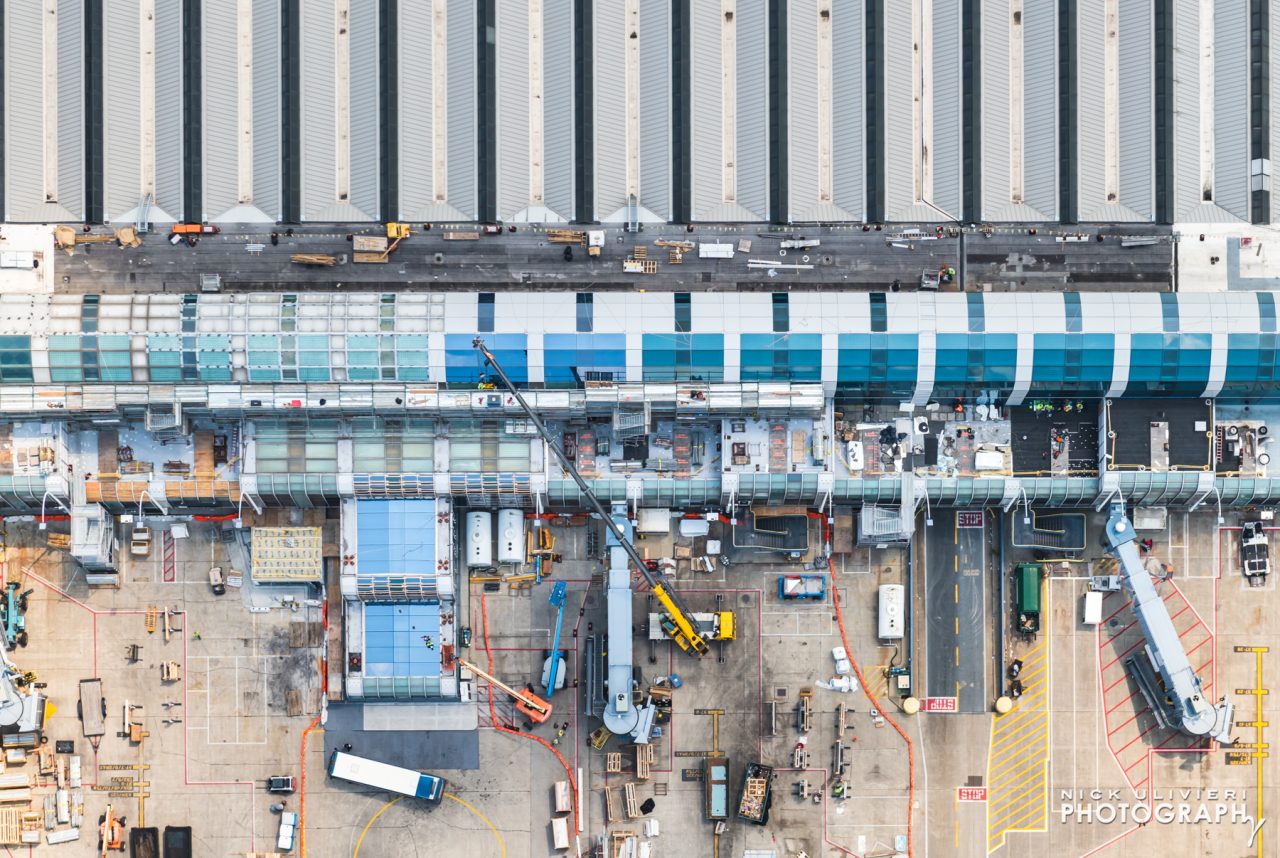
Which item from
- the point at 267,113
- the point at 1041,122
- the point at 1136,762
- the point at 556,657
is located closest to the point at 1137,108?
the point at 1041,122

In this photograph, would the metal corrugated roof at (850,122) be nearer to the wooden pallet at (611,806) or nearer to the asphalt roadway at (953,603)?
the asphalt roadway at (953,603)

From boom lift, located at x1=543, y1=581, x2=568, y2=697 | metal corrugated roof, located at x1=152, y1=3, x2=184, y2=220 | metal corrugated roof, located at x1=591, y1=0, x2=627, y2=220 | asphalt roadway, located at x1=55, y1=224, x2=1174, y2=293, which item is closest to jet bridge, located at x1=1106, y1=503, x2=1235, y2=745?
asphalt roadway, located at x1=55, y1=224, x2=1174, y2=293

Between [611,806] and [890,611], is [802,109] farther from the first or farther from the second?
[611,806]

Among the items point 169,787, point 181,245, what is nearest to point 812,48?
point 181,245

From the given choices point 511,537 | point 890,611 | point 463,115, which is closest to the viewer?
point 511,537

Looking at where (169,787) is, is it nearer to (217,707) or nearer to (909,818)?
(217,707)

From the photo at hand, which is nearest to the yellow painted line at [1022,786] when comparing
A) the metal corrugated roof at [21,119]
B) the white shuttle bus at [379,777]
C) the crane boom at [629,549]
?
the crane boom at [629,549]
